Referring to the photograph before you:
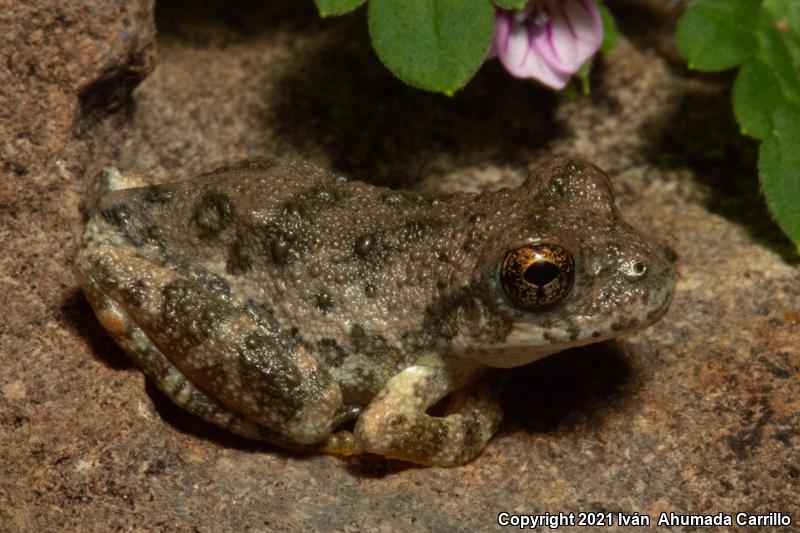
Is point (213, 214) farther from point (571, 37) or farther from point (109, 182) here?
point (571, 37)

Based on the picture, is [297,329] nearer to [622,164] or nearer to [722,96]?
[622,164]

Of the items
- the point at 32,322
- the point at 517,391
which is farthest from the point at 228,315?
the point at 517,391

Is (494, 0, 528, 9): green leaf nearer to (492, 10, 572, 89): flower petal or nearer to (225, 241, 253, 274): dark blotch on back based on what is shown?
(492, 10, 572, 89): flower petal

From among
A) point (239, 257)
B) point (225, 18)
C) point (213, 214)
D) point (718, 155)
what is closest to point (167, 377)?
point (239, 257)

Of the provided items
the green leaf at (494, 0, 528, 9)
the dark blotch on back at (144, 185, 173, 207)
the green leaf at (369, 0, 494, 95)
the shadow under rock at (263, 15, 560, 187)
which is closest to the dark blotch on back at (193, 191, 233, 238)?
the dark blotch on back at (144, 185, 173, 207)

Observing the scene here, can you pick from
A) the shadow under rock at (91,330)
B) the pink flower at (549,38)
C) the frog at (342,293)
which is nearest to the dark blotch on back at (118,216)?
the frog at (342,293)

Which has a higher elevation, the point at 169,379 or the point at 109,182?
the point at 109,182
